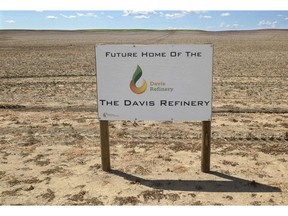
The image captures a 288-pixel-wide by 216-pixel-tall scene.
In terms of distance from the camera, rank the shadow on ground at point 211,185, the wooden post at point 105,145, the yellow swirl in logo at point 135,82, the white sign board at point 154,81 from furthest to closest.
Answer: the wooden post at point 105,145
the yellow swirl in logo at point 135,82
the white sign board at point 154,81
the shadow on ground at point 211,185

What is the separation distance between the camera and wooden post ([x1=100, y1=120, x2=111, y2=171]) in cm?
552

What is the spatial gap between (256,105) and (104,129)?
5.61 metres

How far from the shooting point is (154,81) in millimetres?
5324

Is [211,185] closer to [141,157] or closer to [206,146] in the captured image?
[206,146]

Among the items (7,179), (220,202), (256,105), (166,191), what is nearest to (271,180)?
(220,202)

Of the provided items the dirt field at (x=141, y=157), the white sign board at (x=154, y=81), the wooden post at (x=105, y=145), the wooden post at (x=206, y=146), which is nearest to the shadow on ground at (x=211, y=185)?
the dirt field at (x=141, y=157)

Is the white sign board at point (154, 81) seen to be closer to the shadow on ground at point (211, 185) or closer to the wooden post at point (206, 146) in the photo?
the wooden post at point (206, 146)

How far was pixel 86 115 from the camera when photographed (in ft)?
28.4

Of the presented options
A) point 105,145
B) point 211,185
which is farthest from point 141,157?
point 211,185

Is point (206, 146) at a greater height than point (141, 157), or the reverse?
point (206, 146)

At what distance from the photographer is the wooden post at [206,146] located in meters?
5.32

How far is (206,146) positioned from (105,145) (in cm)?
167

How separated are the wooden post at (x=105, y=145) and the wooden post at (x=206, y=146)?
1572 mm

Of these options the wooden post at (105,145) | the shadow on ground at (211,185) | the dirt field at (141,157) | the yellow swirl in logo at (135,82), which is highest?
the yellow swirl in logo at (135,82)
